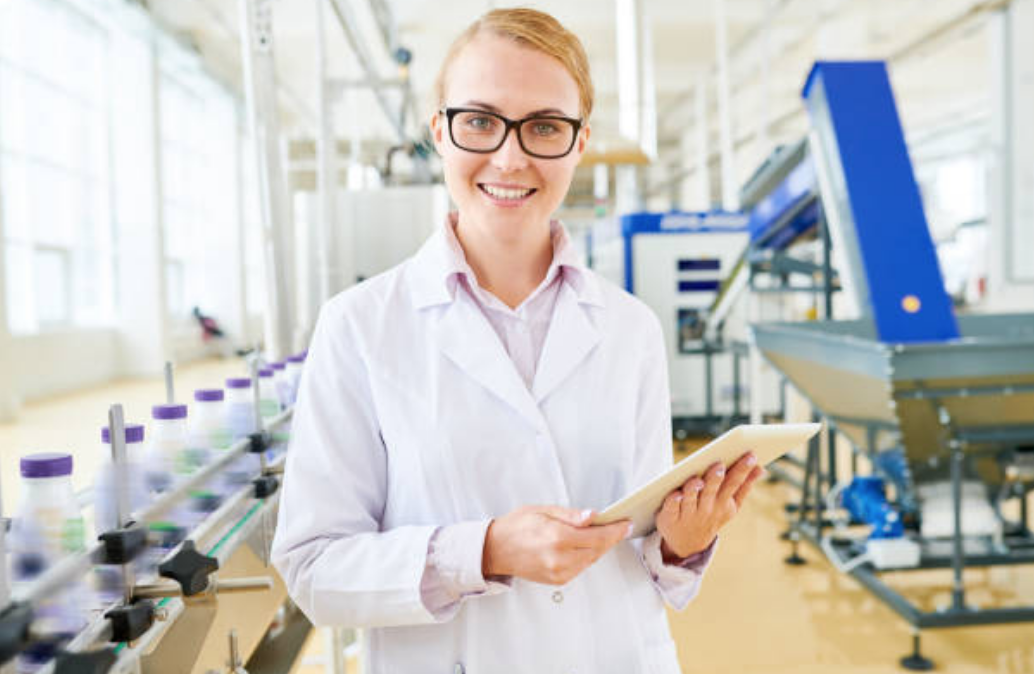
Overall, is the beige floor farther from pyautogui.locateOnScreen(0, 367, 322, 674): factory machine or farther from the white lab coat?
the white lab coat

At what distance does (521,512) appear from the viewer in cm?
86

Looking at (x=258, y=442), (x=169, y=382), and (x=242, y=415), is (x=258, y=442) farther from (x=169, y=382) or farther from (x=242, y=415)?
(x=169, y=382)

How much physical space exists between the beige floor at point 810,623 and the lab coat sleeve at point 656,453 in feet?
4.56

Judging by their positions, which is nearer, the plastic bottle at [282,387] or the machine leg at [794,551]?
the plastic bottle at [282,387]

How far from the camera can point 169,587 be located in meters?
0.94

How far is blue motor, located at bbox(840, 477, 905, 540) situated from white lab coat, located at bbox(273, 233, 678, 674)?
202cm

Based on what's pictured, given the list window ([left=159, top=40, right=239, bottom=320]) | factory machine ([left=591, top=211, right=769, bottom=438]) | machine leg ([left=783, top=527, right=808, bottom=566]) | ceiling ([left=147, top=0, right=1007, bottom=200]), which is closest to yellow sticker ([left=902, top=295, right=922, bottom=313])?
machine leg ([left=783, top=527, right=808, bottom=566])

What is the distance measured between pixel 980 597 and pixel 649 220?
3470mm

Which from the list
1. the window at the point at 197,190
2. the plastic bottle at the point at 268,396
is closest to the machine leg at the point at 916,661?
the plastic bottle at the point at 268,396

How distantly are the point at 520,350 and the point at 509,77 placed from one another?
345 millimetres

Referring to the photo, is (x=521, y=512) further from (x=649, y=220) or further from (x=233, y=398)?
(x=649, y=220)

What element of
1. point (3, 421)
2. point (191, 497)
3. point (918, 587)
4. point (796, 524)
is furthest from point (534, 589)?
point (3, 421)

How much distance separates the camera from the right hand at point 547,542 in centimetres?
83

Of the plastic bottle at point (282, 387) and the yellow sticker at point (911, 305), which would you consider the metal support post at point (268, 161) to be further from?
the yellow sticker at point (911, 305)
